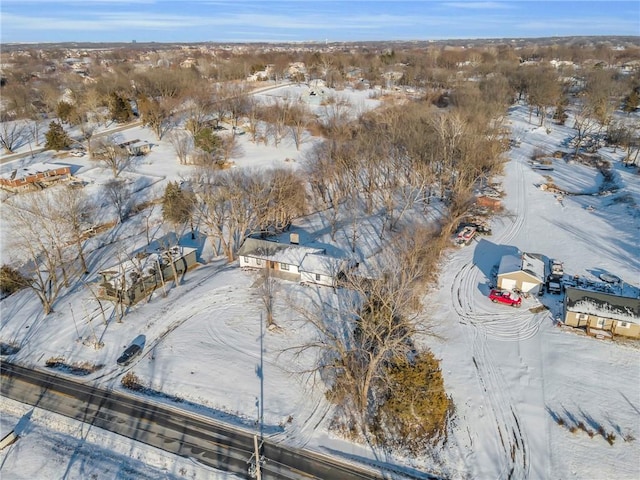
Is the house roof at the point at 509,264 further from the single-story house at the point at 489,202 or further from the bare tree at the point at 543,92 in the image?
the bare tree at the point at 543,92

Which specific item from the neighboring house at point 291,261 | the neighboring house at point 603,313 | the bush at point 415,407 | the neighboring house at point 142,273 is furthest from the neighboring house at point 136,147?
the neighboring house at point 603,313

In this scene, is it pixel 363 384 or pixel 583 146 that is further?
pixel 583 146

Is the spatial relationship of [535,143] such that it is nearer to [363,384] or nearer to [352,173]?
[352,173]

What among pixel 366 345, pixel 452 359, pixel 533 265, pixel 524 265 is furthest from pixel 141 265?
pixel 533 265

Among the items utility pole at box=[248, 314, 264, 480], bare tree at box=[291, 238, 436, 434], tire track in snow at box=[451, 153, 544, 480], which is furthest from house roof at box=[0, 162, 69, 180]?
tire track in snow at box=[451, 153, 544, 480]

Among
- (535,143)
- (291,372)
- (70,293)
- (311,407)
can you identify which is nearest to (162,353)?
(291,372)

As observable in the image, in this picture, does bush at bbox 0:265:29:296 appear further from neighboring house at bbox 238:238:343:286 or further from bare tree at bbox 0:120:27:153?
bare tree at bbox 0:120:27:153
